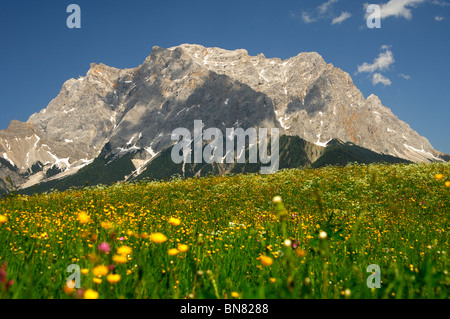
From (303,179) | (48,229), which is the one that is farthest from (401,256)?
(303,179)

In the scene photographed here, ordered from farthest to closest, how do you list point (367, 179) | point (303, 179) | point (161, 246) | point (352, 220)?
point (303, 179), point (367, 179), point (352, 220), point (161, 246)

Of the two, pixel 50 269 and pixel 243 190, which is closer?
pixel 50 269

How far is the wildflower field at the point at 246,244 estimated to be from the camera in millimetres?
2770

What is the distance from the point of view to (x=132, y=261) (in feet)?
13.4

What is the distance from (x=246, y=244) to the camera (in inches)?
222

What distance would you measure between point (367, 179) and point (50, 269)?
540 inches

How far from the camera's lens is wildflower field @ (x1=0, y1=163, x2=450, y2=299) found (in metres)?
2.77

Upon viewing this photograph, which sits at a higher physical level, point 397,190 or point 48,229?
point 397,190
